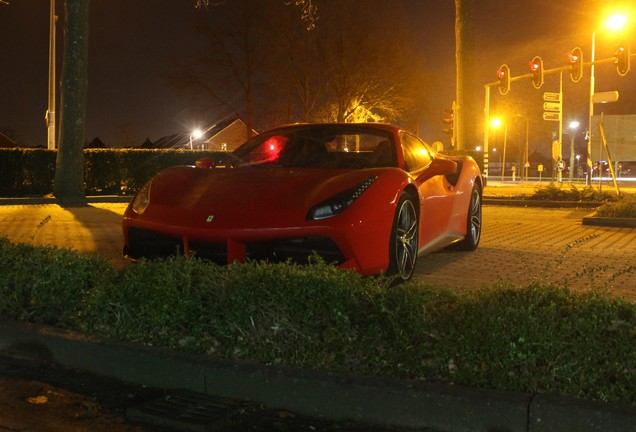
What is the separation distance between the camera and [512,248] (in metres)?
9.12

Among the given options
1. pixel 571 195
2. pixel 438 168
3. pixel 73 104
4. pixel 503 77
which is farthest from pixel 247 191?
pixel 503 77

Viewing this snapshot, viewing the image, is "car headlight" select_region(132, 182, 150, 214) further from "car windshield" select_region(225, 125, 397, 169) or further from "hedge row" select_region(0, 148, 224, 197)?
"hedge row" select_region(0, 148, 224, 197)

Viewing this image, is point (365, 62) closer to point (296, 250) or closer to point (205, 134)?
point (296, 250)

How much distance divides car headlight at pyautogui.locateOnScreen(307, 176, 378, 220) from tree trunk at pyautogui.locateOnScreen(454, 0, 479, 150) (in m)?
18.1

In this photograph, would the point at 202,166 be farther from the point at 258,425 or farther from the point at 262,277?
the point at 258,425

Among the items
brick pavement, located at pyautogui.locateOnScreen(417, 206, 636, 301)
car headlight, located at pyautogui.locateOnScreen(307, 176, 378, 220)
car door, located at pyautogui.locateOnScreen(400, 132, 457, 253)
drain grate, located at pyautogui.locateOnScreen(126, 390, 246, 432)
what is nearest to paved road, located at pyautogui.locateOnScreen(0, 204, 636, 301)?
brick pavement, located at pyautogui.locateOnScreen(417, 206, 636, 301)

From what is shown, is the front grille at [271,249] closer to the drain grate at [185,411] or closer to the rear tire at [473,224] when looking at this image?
the drain grate at [185,411]

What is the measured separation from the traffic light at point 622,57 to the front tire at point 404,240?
2330cm

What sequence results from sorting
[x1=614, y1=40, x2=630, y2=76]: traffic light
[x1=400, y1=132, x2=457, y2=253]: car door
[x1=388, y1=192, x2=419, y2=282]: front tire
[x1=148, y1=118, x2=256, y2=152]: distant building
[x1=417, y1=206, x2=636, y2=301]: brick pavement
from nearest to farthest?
[x1=388, y1=192, x2=419, y2=282]: front tire → [x1=417, y1=206, x2=636, y2=301]: brick pavement → [x1=400, y1=132, x2=457, y2=253]: car door → [x1=614, y1=40, x2=630, y2=76]: traffic light → [x1=148, y1=118, x2=256, y2=152]: distant building

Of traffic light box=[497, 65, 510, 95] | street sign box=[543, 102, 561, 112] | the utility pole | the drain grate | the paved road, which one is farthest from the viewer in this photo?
street sign box=[543, 102, 561, 112]

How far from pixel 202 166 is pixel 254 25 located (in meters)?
34.9

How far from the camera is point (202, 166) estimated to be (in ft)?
22.6

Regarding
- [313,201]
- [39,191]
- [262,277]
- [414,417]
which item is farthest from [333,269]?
[39,191]

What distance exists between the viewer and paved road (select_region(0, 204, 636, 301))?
6.56 metres
